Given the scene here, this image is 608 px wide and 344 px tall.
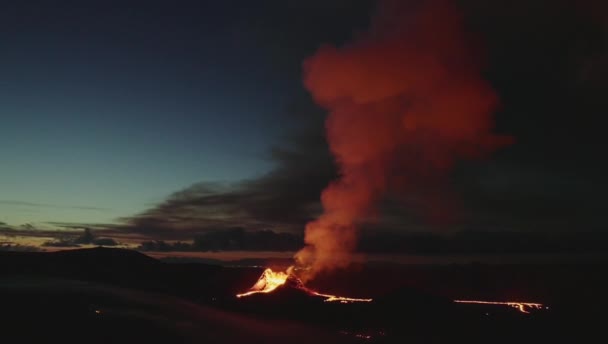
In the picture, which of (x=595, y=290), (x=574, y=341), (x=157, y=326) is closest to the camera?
(x=157, y=326)

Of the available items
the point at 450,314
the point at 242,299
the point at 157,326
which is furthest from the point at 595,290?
the point at 157,326

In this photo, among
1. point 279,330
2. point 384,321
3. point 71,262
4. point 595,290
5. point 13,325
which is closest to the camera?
point 13,325

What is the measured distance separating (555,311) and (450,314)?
1821 cm

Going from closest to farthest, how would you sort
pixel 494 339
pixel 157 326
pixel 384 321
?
pixel 157 326 → pixel 494 339 → pixel 384 321

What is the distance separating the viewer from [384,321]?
174 feet

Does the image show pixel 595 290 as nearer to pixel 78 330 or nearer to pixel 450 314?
pixel 450 314

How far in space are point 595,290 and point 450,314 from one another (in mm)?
144541

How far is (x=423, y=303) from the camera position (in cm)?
5828

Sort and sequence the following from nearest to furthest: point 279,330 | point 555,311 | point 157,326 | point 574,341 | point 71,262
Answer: point 157,326, point 279,330, point 574,341, point 555,311, point 71,262

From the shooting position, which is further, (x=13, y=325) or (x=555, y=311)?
(x=555, y=311)

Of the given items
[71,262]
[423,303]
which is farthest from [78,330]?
[71,262]

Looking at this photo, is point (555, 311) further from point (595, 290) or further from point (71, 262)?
point (595, 290)

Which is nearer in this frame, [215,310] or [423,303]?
[215,310]

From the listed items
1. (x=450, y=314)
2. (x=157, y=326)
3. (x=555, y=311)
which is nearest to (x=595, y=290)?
(x=555, y=311)
